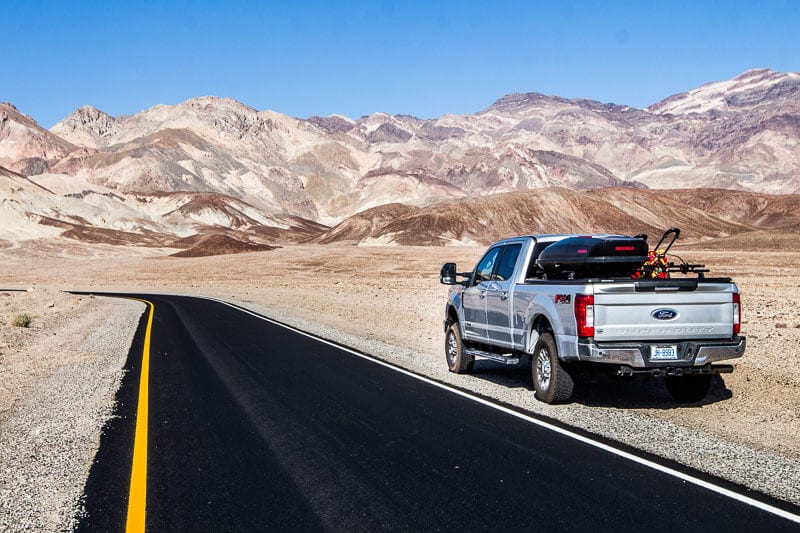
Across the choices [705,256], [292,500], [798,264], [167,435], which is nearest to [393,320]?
[167,435]

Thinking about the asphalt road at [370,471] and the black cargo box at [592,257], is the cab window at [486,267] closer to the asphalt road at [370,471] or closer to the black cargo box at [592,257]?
the black cargo box at [592,257]

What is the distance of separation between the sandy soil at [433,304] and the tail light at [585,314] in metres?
1.50

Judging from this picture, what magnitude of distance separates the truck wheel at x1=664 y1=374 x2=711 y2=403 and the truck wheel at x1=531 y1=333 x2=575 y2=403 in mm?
1579

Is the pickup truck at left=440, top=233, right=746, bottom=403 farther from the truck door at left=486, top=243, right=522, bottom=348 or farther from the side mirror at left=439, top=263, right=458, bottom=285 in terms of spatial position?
the side mirror at left=439, top=263, right=458, bottom=285

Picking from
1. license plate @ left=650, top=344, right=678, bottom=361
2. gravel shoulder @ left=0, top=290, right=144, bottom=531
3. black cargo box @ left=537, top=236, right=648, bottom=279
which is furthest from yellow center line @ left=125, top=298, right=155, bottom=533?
license plate @ left=650, top=344, right=678, bottom=361

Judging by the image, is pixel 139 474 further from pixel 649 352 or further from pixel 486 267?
pixel 486 267

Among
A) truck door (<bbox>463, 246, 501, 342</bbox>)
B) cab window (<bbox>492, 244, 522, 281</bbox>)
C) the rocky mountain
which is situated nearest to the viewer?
cab window (<bbox>492, 244, 522, 281</bbox>)

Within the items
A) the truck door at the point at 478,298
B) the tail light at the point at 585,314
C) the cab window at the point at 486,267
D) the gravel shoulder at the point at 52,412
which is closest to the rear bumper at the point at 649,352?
the tail light at the point at 585,314

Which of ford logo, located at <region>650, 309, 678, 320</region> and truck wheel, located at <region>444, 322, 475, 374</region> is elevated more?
ford logo, located at <region>650, 309, 678, 320</region>

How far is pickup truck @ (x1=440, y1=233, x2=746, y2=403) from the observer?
8.73m

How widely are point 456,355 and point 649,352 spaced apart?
14.9ft

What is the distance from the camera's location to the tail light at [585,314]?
8.70 meters

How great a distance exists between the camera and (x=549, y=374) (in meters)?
9.62

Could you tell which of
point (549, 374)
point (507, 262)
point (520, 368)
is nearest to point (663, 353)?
point (549, 374)
